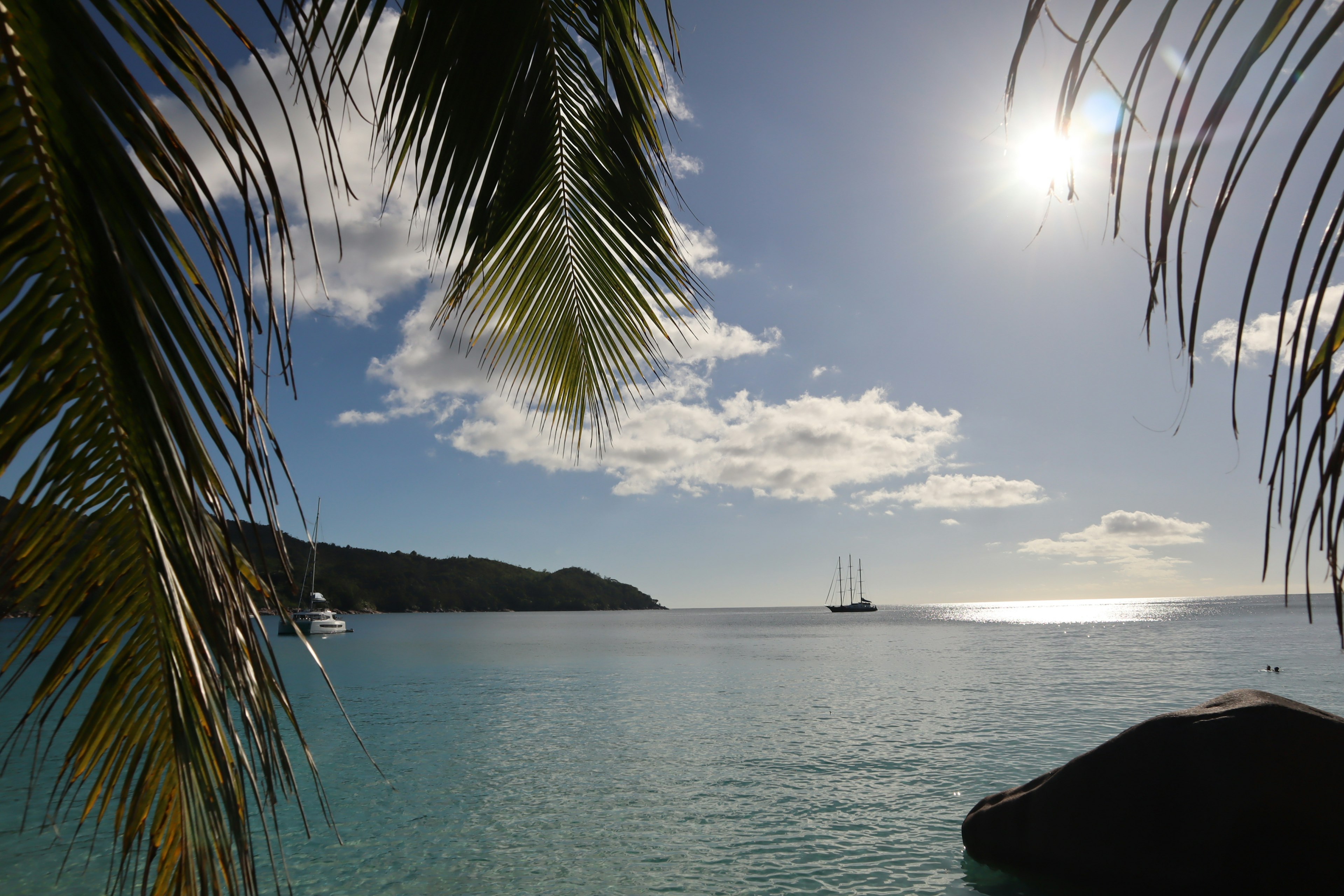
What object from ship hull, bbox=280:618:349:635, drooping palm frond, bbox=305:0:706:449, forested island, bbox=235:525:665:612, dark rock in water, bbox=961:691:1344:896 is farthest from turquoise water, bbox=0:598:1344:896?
forested island, bbox=235:525:665:612

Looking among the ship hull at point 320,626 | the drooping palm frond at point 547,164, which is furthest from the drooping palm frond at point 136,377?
the ship hull at point 320,626

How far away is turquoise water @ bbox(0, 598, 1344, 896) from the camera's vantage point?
33.3 ft

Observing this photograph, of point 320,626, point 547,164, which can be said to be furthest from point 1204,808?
point 320,626

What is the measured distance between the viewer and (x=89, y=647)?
50.4 inches

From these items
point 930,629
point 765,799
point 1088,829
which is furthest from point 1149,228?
point 930,629

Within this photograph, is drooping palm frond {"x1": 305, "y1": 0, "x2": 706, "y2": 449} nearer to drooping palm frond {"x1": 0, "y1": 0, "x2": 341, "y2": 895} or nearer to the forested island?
drooping palm frond {"x1": 0, "y1": 0, "x2": 341, "y2": 895}

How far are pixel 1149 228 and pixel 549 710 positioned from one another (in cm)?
2695

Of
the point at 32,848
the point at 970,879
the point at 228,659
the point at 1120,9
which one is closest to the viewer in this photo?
the point at 1120,9

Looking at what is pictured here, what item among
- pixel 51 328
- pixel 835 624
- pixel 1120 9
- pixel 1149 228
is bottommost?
pixel 835 624

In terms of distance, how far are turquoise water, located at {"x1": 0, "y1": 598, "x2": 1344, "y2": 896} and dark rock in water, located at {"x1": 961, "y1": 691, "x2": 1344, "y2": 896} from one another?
1232mm

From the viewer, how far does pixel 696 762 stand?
17000mm

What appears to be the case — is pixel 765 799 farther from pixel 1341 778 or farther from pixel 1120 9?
pixel 1120 9

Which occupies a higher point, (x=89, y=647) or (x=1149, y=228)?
(x=1149, y=228)

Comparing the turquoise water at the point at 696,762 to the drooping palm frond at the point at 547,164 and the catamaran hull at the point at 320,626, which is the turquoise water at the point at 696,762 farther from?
the catamaran hull at the point at 320,626
